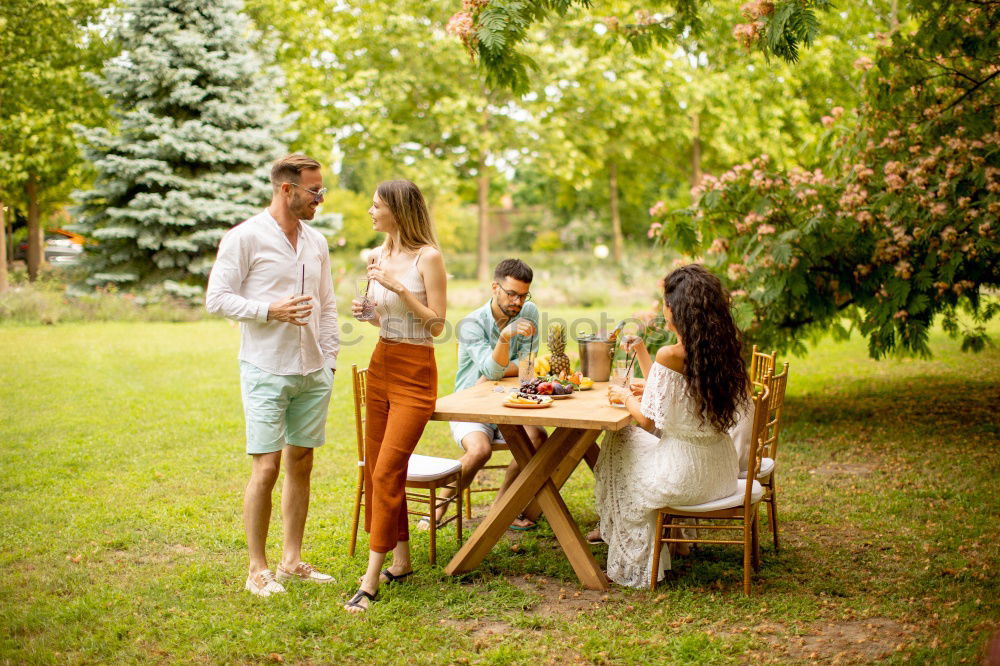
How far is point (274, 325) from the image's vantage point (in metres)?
4.28

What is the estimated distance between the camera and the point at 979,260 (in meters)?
7.27

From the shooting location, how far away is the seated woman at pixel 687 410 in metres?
4.21

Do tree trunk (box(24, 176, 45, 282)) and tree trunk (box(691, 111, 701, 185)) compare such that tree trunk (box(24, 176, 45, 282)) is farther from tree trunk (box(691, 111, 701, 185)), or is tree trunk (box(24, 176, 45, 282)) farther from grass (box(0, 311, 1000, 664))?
tree trunk (box(691, 111, 701, 185))

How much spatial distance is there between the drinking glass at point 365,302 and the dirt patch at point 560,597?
1.64 meters

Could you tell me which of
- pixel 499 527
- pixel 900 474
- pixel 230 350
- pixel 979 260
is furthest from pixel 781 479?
pixel 230 350

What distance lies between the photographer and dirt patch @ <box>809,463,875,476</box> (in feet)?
22.7

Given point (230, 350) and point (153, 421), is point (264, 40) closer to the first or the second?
point (230, 350)

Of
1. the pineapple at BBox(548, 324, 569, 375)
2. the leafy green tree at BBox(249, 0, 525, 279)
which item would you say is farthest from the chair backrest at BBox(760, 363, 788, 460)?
the leafy green tree at BBox(249, 0, 525, 279)

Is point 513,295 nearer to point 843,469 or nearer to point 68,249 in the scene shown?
point 843,469

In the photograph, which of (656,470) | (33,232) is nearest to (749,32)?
(656,470)

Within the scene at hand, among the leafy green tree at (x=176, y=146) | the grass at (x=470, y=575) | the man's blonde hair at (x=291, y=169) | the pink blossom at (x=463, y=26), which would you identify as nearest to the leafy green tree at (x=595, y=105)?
the leafy green tree at (x=176, y=146)

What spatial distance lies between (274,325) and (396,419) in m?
0.76

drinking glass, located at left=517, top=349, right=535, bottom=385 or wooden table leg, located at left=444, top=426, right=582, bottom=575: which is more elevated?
drinking glass, located at left=517, top=349, right=535, bottom=385

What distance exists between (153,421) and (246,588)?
4.68 metres
